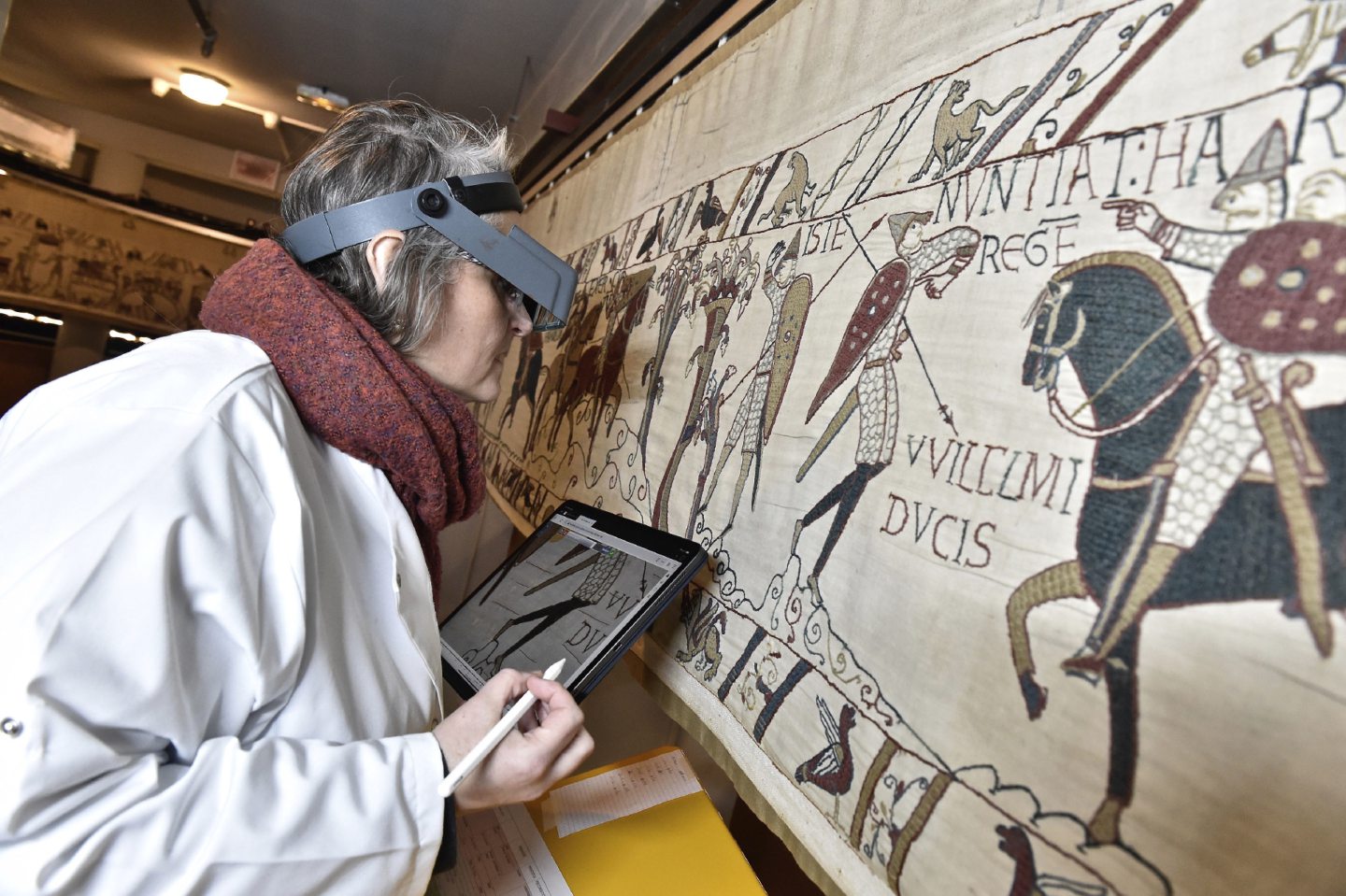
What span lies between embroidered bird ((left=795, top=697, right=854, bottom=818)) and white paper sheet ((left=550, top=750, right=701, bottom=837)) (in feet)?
Result: 1.04

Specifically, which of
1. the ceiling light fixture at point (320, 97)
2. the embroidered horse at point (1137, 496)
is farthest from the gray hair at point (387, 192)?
the ceiling light fixture at point (320, 97)

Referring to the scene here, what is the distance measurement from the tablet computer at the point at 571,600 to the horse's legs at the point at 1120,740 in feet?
1.77

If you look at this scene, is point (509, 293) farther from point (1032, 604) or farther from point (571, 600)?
point (1032, 604)

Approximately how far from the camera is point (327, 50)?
4590mm

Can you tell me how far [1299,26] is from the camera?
504 millimetres

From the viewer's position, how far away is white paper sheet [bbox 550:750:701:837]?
1016mm

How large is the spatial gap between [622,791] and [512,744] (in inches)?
11.4

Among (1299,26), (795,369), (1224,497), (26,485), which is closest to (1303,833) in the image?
(1224,497)

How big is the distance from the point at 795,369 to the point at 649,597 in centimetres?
36

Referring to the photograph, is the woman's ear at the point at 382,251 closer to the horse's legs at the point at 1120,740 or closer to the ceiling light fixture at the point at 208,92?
the horse's legs at the point at 1120,740

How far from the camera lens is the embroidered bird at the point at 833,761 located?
74 cm

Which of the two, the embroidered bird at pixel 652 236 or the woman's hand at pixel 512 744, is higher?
the embroidered bird at pixel 652 236

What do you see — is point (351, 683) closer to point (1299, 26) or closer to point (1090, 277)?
point (1090, 277)

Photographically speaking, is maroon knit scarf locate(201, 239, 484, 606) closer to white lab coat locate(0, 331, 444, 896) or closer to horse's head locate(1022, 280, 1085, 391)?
white lab coat locate(0, 331, 444, 896)
